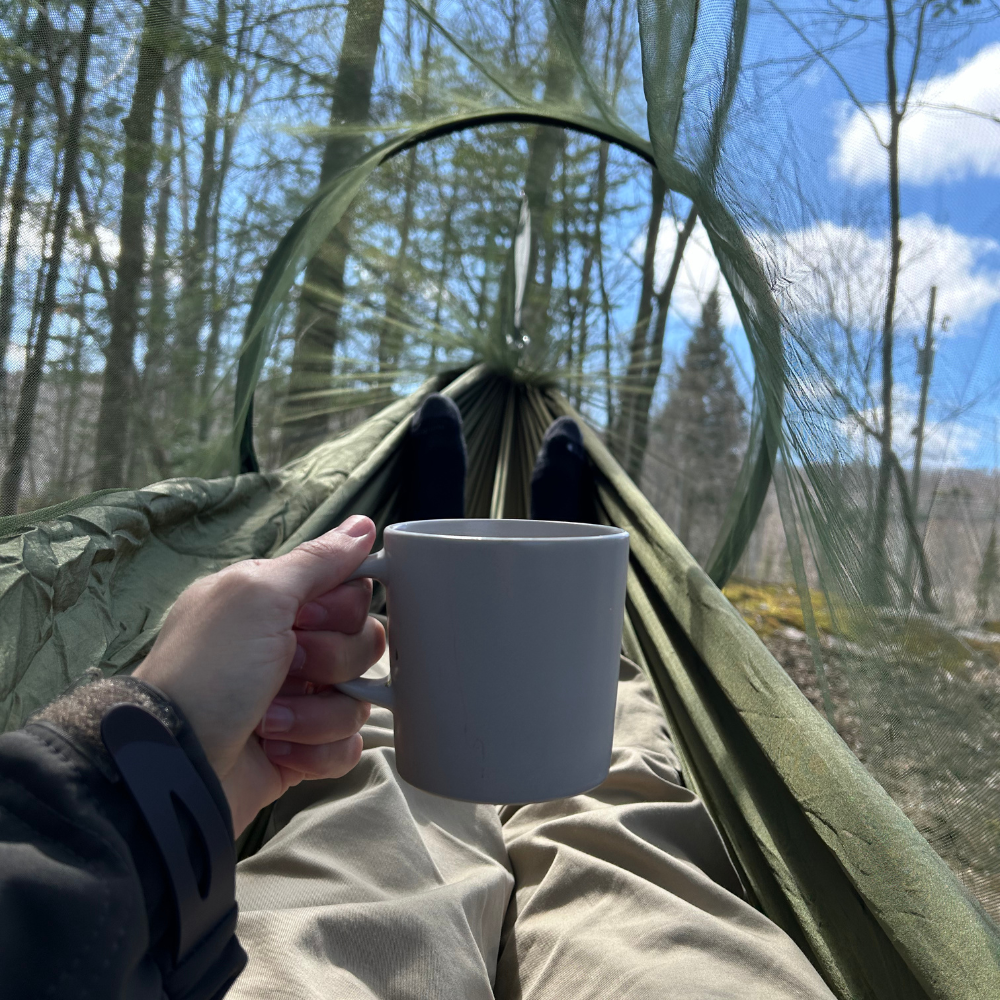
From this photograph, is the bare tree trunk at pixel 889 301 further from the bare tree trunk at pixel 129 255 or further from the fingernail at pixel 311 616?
the bare tree trunk at pixel 129 255

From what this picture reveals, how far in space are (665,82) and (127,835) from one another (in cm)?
69

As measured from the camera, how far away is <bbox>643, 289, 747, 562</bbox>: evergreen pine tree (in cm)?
154

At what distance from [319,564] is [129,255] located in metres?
0.60

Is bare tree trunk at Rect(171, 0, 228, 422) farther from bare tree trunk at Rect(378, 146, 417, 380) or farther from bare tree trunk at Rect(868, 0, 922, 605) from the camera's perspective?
bare tree trunk at Rect(868, 0, 922, 605)

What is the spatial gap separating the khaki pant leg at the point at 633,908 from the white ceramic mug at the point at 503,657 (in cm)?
16

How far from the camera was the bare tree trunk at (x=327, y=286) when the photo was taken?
41.7 inches

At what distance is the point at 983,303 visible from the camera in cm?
46

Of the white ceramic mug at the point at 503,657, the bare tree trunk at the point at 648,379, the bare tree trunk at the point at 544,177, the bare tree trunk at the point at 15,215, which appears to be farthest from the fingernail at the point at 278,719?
the bare tree trunk at the point at 648,379

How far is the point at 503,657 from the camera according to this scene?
0.36 meters

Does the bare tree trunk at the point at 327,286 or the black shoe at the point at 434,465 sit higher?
the bare tree trunk at the point at 327,286

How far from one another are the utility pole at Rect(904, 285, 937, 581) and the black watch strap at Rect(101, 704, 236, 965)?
453 mm

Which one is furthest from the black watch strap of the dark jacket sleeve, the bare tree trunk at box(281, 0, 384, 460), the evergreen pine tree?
the evergreen pine tree

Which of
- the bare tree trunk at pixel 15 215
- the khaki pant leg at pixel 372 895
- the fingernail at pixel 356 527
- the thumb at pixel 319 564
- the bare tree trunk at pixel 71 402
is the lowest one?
the khaki pant leg at pixel 372 895

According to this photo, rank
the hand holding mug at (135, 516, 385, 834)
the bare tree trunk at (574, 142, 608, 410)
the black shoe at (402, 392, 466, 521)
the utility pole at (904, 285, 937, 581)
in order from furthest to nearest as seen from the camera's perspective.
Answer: the bare tree trunk at (574, 142, 608, 410)
the black shoe at (402, 392, 466, 521)
the utility pole at (904, 285, 937, 581)
the hand holding mug at (135, 516, 385, 834)
